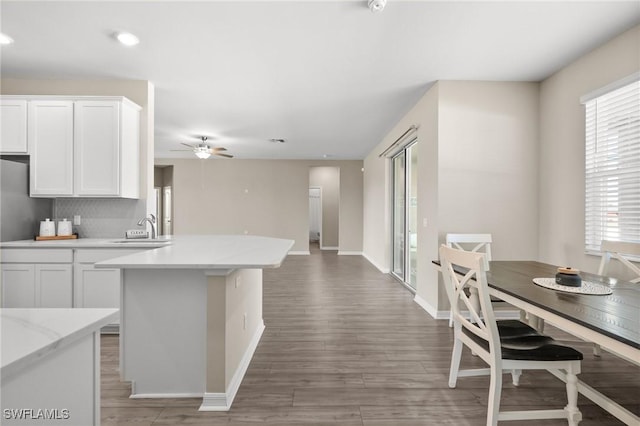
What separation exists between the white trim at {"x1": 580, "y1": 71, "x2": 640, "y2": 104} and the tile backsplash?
→ 4985 millimetres

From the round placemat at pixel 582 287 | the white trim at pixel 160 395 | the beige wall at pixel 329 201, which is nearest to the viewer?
the round placemat at pixel 582 287

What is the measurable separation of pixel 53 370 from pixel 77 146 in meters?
3.48

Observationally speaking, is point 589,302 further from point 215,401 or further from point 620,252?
point 215,401

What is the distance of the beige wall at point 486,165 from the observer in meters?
3.55

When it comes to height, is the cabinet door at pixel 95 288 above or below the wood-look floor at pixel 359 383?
above

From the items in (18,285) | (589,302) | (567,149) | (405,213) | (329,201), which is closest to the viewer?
(589,302)

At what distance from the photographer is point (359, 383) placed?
2.22 meters

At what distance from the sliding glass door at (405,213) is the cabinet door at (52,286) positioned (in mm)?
4198

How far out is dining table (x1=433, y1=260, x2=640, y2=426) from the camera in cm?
119

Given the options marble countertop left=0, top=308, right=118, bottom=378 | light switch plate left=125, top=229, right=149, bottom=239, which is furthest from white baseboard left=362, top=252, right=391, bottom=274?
marble countertop left=0, top=308, right=118, bottom=378

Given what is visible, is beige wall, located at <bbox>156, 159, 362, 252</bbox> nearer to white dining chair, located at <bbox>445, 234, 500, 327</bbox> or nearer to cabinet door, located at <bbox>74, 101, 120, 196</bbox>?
cabinet door, located at <bbox>74, 101, 120, 196</bbox>

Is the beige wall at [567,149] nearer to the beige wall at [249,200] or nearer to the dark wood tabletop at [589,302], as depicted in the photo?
the dark wood tabletop at [589,302]

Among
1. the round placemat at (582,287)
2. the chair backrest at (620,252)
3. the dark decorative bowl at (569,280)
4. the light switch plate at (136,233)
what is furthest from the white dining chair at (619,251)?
the light switch plate at (136,233)

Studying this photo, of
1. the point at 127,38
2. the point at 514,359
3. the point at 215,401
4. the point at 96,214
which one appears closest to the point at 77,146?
the point at 96,214
